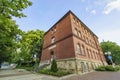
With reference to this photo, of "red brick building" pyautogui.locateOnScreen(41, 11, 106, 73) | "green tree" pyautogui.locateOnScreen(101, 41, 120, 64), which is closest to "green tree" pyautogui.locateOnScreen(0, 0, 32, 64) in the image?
"red brick building" pyautogui.locateOnScreen(41, 11, 106, 73)

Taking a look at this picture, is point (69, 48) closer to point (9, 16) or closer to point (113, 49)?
point (9, 16)

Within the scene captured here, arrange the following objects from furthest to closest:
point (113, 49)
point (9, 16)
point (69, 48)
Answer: point (113, 49), point (69, 48), point (9, 16)

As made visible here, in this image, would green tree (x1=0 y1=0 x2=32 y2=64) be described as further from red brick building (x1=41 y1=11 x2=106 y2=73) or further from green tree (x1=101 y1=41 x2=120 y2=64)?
green tree (x1=101 y1=41 x2=120 y2=64)

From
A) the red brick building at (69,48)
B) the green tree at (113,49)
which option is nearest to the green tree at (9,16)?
the red brick building at (69,48)

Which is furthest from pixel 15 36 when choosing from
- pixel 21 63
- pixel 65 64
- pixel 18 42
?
pixel 21 63

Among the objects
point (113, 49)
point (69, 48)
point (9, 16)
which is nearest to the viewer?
point (9, 16)

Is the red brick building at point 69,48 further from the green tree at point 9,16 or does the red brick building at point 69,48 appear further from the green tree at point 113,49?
the green tree at point 113,49

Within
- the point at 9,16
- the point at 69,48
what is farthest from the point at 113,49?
the point at 9,16

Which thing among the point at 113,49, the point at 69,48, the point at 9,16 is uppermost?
the point at 113,49

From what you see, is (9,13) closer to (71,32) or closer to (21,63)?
(71,32)

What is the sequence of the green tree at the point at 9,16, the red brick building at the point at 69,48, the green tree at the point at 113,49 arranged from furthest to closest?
the green tree at the point at 113,49
the red brick building at the point at 69,48
the green tree at the point at 9,16

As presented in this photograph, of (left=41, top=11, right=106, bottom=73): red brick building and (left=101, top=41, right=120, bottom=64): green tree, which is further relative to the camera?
(left=101, top=41, right=120, bottom=64): green tree

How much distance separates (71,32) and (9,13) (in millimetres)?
15476

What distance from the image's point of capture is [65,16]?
2534 centimetres
